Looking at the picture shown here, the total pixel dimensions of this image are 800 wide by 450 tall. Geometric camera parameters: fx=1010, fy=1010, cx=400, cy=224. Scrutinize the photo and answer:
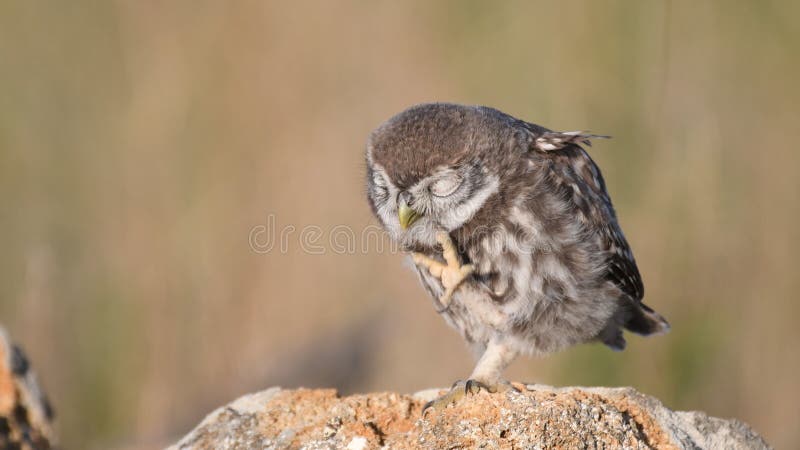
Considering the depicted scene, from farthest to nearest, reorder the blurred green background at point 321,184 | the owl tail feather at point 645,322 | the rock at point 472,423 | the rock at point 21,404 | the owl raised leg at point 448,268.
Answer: the blurred green background at point 321,184, the owl tail feather at point 645,322, the owl raised leg at point 448,268, the rock at point 21,404, the rock at point 472,423

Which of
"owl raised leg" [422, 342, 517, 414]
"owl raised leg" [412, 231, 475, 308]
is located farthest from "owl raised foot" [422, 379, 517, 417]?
"owl raised leg" [412, 231, 475, 308]

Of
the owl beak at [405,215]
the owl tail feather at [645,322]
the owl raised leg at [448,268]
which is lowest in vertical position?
the owl tail feather at [645,322]

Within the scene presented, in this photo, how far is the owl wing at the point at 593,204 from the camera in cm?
458

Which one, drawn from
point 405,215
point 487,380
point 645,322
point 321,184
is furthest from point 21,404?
point 321,184

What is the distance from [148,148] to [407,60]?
1884mm

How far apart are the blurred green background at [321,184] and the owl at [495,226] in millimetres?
1348

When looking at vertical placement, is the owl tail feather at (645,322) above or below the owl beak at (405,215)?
below

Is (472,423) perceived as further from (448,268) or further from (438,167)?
(438,167)

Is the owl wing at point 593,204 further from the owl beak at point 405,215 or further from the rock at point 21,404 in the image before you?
the rock at point 21,404

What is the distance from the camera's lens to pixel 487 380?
4035 millimetres

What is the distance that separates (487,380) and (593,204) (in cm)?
110

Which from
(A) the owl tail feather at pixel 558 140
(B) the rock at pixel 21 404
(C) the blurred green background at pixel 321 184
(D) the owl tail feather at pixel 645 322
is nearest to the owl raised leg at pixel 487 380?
(D) the owl tail feather at pixel 645 322

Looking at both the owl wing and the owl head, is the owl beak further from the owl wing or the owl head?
the owl wing

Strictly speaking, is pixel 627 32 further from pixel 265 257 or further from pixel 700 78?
pixel 265 257
